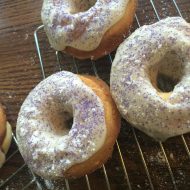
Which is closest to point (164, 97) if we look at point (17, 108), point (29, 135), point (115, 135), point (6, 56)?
point (115, 135)

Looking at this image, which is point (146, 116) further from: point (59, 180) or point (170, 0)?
point (170, 0)

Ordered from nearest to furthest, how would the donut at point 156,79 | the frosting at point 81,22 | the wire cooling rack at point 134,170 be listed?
the donut at point 156,79, the wire cooling rack at point 134,170, the frosting at point 81,22

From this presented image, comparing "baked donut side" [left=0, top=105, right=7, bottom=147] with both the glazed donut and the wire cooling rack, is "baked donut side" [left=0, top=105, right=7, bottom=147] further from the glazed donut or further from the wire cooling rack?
the wire cooling rack

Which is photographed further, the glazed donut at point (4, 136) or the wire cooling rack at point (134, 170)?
the glazed donut at point (4, 136)

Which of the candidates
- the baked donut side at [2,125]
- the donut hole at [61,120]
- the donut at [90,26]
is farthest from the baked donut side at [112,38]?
the baked donut side at [2,125]

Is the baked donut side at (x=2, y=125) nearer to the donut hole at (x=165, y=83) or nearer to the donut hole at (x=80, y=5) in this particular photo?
the donut hole at (x=80, y=5)

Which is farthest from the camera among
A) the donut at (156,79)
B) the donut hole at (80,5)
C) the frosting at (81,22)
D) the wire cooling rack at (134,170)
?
the donut hole at (80,5)

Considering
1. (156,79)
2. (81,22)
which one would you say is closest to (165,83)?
(156,79)
